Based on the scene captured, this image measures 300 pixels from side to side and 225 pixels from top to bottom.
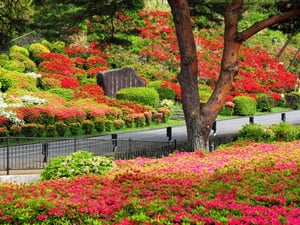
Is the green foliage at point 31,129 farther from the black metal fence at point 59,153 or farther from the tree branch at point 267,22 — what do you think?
the tree branch at point 267,22

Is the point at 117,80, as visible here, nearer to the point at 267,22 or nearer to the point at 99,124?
the point at 99,124

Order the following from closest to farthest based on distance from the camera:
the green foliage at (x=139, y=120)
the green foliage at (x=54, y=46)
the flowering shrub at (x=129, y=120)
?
the flowering shrub at (x=129, y=120) < the green foliage at (x=139, y=120) < the green foliage at (x=54, y=46)

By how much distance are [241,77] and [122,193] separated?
117ft

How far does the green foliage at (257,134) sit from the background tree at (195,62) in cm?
352

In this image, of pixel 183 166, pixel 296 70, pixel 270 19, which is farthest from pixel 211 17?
pixel 296 70

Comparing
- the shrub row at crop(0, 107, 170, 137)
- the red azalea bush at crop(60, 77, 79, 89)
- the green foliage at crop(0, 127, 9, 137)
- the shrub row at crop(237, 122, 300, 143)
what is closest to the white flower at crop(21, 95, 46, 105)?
the shrub row at crop(0, 107, 170, 137)

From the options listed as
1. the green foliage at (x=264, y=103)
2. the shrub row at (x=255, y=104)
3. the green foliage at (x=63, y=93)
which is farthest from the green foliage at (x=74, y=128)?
the green foliage at (x=264, y=103)

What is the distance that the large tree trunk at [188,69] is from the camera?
17250 millimetres

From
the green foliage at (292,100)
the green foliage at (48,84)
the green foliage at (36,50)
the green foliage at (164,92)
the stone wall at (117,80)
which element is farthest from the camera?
the green foliage at (292,100)

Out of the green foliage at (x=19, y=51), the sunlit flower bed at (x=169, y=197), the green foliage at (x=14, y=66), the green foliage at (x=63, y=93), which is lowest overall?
the sunlit flower bed at (x=169, y=197)

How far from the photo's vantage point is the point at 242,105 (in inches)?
1513

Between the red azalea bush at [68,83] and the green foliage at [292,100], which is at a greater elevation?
the red azalea bush at [68,83]

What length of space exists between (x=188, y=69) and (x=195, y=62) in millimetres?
345

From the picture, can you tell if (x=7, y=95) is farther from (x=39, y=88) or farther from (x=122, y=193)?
(x=122, y=193)
